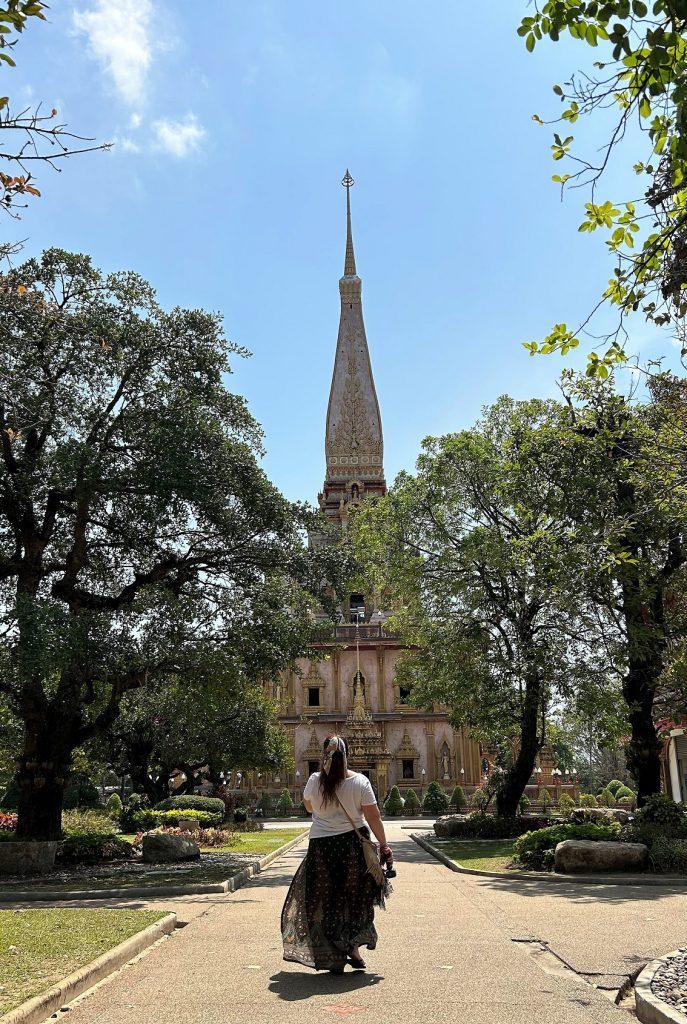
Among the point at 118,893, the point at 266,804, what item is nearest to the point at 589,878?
the point at 118,893

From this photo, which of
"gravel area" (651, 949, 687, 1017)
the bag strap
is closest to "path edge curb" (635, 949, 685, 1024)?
"gravel area" (651, 949, 687, 1017)

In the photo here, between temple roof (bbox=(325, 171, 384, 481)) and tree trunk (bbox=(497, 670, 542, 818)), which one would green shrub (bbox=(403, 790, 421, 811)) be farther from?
temple roof (bbox=(325, 171, 384, 481))

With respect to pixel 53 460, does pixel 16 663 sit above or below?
below

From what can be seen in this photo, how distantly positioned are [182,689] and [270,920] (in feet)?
33.8

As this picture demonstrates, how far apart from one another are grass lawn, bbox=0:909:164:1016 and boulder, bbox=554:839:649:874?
Result: 6.94m

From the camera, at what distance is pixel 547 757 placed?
2141 inches

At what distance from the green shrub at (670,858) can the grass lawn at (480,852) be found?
2.48m

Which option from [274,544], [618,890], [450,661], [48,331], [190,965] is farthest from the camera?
[450,661]

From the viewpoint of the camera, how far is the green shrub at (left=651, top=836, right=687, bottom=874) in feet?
46.0

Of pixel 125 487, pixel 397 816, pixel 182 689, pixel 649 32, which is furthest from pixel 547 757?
pixel 649 32

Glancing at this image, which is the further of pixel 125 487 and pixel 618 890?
pixel 125 487

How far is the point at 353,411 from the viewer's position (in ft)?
259

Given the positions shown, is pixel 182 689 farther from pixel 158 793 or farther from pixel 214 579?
pixel 158 793

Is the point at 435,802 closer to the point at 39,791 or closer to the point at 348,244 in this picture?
the point at 39,791
